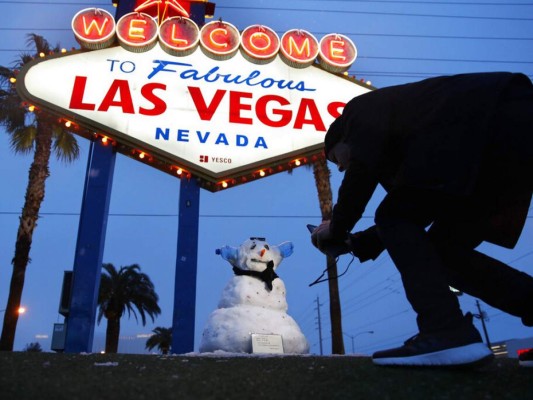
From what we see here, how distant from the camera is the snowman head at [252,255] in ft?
18.1

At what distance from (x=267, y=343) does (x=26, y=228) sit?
859cm

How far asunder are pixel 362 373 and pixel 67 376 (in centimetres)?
106

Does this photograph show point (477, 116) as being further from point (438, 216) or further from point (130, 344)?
point (130, 344)

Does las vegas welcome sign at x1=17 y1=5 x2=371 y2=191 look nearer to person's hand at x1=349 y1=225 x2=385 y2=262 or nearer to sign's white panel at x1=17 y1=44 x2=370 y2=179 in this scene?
sign's white panel at x1=17 y1=44 x2=370 y2=179

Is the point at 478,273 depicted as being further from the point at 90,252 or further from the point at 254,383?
the point at 90,252

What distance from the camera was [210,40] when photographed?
8.53 m

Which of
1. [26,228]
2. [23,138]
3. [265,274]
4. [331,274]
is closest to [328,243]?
[265,274]

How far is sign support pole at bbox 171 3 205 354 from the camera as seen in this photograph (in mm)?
6465

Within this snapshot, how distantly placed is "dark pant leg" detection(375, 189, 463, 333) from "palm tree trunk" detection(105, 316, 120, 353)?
19586mm

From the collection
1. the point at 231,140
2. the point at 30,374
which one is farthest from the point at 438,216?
the point at 231,140

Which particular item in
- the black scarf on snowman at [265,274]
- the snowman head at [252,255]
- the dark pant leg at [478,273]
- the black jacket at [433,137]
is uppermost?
the snowman head at [252,255]

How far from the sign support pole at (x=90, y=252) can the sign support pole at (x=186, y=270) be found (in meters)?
1.18

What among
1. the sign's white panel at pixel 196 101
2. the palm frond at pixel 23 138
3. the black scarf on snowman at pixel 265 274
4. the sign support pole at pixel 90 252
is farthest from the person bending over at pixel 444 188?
the palm frond at pixel 23 138

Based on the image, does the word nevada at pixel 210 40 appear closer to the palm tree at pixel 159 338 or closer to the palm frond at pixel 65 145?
the palm frond at pixel 65 145
